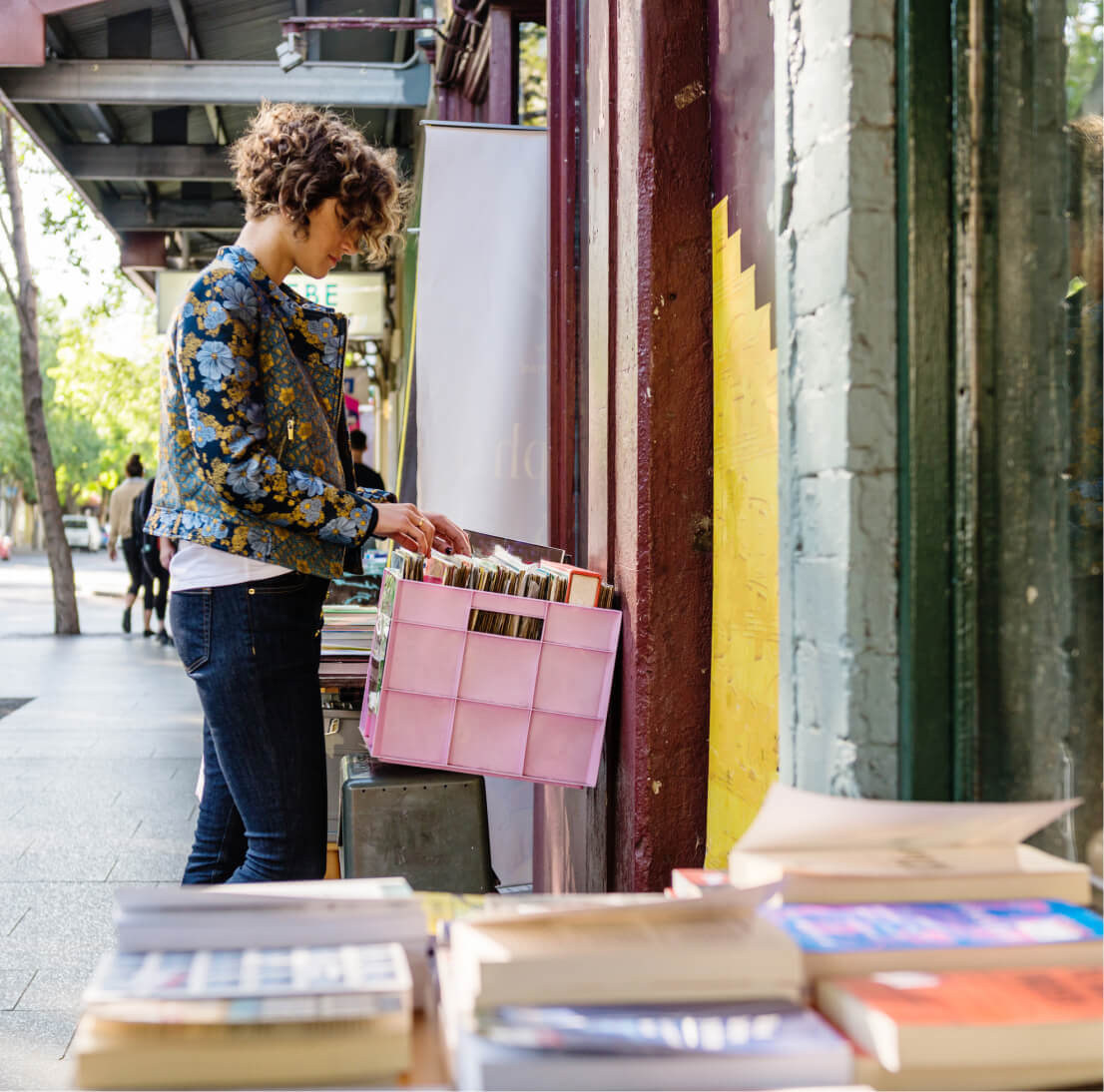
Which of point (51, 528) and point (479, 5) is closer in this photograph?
point (479, 5)

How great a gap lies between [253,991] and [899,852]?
73 centimetres

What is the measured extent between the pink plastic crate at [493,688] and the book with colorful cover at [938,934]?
1.70 m

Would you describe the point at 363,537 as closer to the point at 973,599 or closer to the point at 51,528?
the point at 973,599

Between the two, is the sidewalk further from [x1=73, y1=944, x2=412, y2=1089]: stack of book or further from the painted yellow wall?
[x1=73, y1=944, x2=412, y2=1089]: stack of book

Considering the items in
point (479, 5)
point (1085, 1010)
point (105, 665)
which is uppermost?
point (479, 5)

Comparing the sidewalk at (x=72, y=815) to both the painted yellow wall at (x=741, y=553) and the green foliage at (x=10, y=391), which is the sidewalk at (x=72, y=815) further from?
the green foliage at (x=10, y=391)

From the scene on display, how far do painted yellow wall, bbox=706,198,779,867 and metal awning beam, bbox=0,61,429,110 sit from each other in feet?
20.3

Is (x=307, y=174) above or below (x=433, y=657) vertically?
above

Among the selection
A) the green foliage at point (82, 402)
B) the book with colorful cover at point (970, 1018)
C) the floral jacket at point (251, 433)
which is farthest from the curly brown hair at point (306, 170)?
the green foliage at point (82, 402)

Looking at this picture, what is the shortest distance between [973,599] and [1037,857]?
1.41ft

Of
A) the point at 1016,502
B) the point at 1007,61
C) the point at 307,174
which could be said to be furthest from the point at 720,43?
the point at 1016,502

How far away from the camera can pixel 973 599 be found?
5.79 ft

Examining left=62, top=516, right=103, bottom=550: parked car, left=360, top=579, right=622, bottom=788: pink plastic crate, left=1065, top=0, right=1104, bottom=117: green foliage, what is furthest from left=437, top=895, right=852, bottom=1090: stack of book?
left=62, top=516, right=103, bottom=550: parked car

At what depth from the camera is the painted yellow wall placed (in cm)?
249
